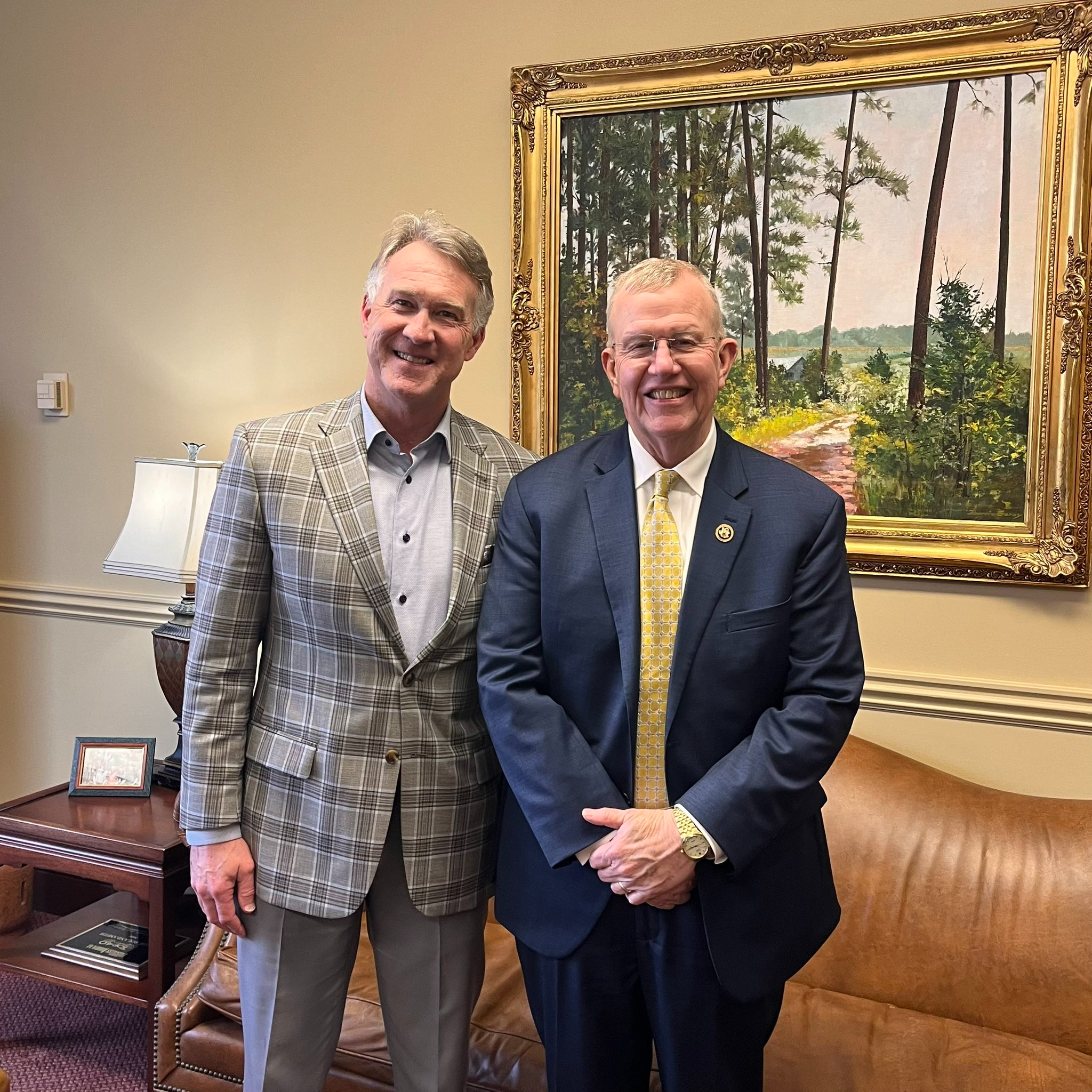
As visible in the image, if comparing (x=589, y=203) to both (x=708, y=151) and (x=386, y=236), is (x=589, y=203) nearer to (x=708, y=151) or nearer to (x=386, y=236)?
(x=708, y=151)

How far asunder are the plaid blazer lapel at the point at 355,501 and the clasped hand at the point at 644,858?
1.32 ft

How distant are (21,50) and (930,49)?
272cm

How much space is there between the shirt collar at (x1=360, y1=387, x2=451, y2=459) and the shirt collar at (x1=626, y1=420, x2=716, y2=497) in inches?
12.1

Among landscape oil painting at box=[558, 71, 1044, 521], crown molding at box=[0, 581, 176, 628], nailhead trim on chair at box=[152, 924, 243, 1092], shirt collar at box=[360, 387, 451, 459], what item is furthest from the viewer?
crown molding at box=[0, 581, 176, 628]

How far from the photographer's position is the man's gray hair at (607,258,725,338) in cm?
144

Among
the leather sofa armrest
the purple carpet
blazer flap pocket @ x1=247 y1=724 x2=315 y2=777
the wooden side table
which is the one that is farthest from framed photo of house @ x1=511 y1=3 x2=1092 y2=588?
the purple carpet

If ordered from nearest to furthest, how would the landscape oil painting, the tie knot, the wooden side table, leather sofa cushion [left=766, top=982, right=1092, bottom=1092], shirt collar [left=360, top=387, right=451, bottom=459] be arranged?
the tie knot < shirt collar [left=360, top=387, right=451, bottom=459] < leather sofa cushion [left=766, top=982, right=1092, bottom=1092] < the landscape oil painting < the wooden side table

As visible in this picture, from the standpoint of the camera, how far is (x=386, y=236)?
1604 millimetres

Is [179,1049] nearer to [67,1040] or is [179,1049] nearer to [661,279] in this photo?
[67,1040]

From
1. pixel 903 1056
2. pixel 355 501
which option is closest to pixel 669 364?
pixel 355 501

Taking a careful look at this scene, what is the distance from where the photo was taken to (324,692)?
154 cm

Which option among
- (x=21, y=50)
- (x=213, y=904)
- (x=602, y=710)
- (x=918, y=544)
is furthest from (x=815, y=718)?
(x=21, y=50)

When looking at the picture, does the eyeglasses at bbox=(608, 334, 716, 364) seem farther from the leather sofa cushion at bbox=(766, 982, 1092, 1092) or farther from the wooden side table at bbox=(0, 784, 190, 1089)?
the wooden side table at bbox=(0, 784, 190, 1089)

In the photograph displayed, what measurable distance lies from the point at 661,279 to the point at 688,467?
26cm
